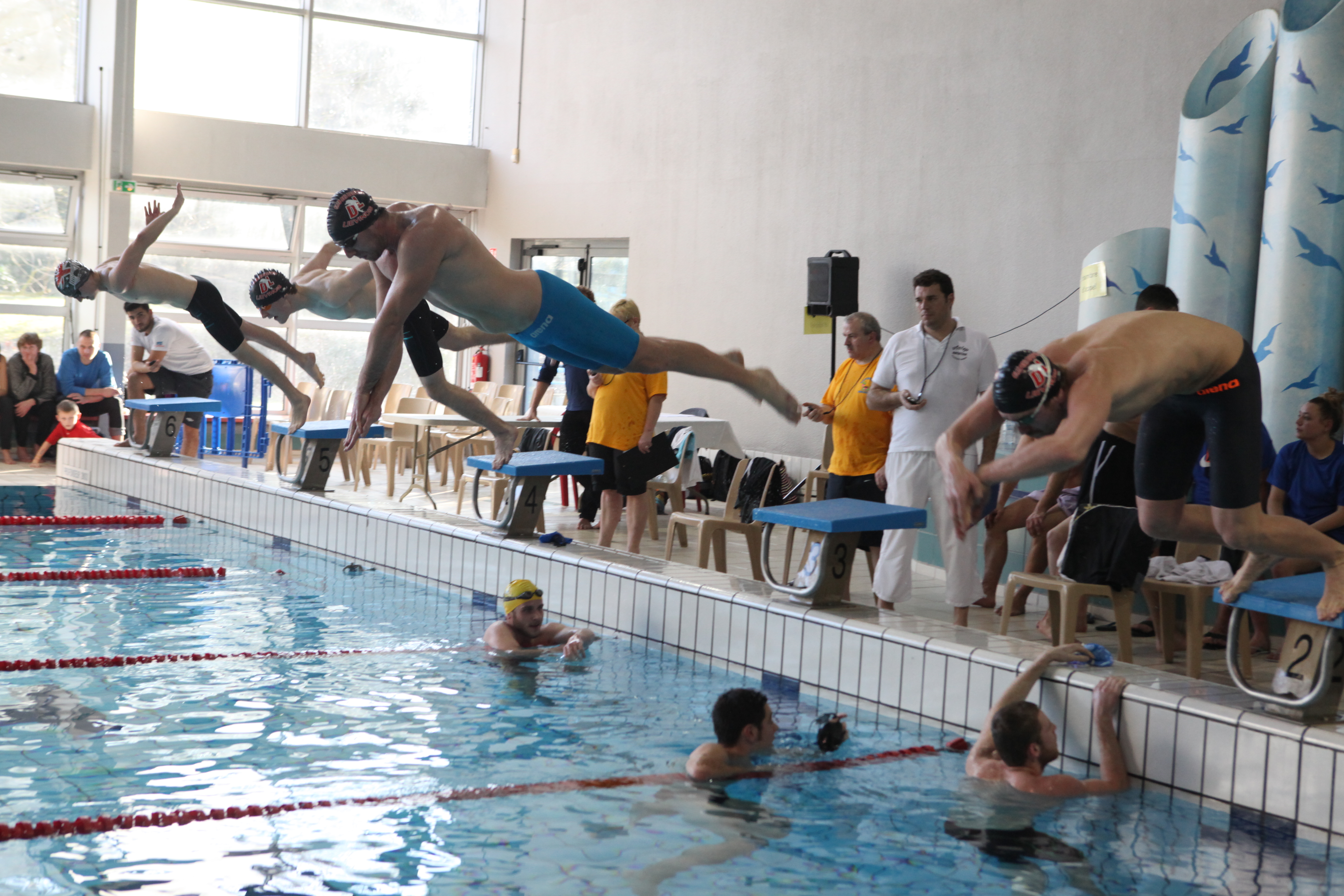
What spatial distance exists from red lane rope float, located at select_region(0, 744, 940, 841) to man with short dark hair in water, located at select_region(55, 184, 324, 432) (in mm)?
4141

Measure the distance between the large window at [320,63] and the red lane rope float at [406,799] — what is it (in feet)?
39.0

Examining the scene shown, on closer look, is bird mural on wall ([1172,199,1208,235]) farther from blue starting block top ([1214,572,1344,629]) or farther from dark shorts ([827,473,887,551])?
blue starting block top ([1214,572,1344,629])

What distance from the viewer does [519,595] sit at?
5.16m

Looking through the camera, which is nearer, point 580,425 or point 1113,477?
point 1113,477

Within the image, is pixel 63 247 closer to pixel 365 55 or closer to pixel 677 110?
A: pixel 365 55

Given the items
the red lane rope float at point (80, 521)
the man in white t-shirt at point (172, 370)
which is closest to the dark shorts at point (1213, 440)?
the red lane rope float at point (80, 521)

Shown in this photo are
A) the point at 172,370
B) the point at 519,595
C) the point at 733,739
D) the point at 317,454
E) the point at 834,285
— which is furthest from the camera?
the point at 172,370

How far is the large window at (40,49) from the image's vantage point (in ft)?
43.1

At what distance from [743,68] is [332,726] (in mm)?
9034

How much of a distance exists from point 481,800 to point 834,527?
5.95ft

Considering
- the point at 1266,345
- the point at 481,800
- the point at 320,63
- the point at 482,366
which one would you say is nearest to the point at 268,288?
the point at 481,800

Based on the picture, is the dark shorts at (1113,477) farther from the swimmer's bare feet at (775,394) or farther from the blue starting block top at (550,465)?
the blue starting block top at (550,465)

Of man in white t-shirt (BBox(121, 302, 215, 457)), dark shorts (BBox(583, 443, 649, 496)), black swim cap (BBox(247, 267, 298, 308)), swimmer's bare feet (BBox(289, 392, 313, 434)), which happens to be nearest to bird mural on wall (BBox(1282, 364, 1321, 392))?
dark shorts (BBox(583, 443, 649, 496))

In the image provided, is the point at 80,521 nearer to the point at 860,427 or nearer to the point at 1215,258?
the point at 860,427
